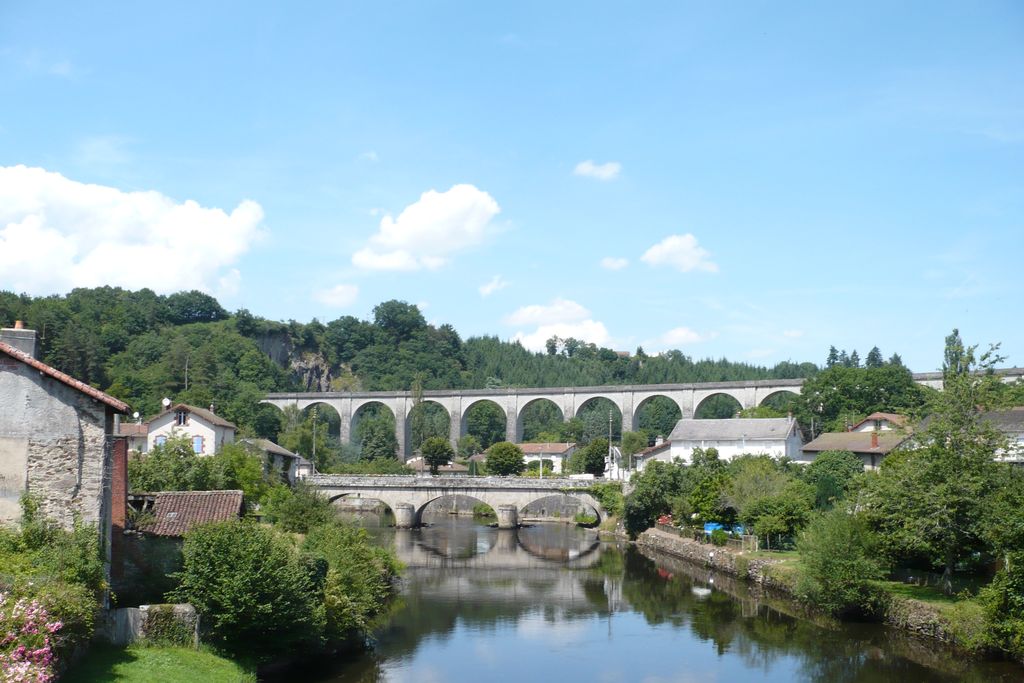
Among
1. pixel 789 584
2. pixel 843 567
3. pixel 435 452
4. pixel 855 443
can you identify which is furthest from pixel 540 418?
pixel 843 567

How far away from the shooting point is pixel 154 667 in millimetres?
18812

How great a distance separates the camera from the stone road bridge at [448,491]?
66500 mm

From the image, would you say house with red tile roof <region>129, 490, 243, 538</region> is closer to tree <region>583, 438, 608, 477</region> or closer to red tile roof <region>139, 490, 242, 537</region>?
red tile roof <region>139, 490, 242, 537</region>

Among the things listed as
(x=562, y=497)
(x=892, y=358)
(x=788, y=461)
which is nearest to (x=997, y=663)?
(x=788, y=461)

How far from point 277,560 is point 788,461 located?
4303 centimetres

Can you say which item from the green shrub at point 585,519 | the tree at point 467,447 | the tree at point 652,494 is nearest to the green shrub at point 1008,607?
the tree at point 652,494

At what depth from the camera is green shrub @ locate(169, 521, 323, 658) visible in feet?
69.8

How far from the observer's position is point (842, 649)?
1105 inches

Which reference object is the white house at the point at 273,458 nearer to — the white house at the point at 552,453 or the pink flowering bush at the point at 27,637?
the pink flowering bush at the point at 27,637

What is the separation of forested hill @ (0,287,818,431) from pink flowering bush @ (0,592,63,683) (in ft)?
225

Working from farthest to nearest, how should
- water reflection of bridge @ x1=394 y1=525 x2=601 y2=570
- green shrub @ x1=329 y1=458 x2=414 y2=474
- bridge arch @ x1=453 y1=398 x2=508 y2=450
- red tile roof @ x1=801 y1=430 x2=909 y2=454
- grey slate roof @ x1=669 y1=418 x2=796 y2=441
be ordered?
1. bridge arch @ x1=453 y1=398 x2=508 y2=450
2. green shrub @ x1=329 y1=458 x2=414 y2=474
3. grey slate roof @ x1=669 y1=418 x2=796 y2=441
4. red tile roof @ x1=801 y1=430 x2=909 y2=454
5. water reflection of bridge @ x1=394 y1=525 x2=601 y2=570

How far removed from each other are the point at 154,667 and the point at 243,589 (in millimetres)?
2834

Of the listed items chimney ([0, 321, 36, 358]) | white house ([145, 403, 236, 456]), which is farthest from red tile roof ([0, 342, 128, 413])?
white house ([145, 403, 236, 456])

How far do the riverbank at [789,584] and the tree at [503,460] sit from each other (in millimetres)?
28814
